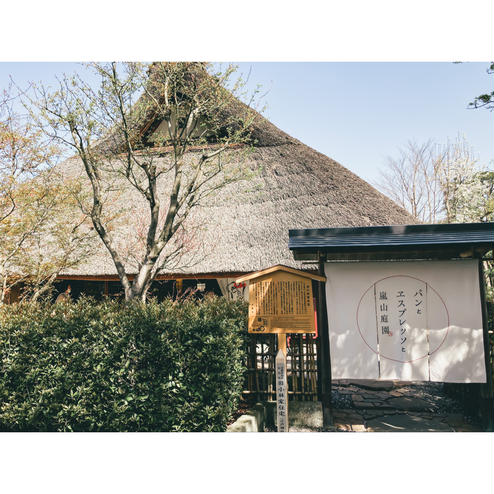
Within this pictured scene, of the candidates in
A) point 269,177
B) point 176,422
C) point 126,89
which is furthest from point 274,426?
point 269,177

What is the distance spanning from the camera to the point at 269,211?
938 cm

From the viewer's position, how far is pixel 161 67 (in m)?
5.97

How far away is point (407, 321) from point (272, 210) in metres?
5.55

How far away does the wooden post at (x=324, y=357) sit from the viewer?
4.42m

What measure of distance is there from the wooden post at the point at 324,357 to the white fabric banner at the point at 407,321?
96 millimetres

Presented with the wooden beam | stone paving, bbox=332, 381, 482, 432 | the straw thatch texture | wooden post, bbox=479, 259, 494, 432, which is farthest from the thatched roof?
wooden post, bbox=479, 259, 494, 432

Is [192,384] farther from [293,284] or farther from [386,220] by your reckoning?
[386,220]

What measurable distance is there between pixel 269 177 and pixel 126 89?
17.5 feet

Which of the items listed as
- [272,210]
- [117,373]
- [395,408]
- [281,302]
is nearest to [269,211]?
[272,210]

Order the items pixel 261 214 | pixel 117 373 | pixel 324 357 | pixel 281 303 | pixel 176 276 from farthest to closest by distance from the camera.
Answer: pixel 261 214, pixel 176 276, pixel 324 357, pixel 281 303, pixel 117 373

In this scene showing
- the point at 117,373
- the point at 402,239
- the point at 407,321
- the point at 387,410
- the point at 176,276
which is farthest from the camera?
the point at 176,276

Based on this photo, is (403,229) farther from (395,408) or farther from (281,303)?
(395,408)

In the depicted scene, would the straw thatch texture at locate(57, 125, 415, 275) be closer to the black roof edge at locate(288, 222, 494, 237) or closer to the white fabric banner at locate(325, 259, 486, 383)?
the white fabric banner at locate(325, 259, 486, 383)

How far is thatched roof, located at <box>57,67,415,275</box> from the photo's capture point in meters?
8.49
